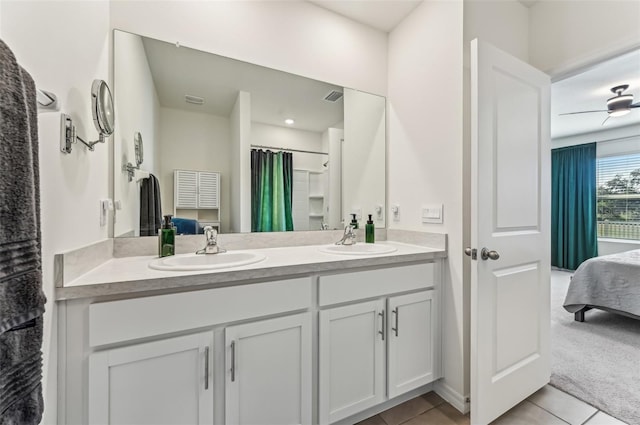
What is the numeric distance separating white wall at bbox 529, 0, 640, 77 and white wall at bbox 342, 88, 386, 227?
1068 millimetres

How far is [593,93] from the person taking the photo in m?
3.44

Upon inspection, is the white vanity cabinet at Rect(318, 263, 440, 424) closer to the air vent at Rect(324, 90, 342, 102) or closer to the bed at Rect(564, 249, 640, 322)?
the air vent at Rect(324, 90, 342, 102)

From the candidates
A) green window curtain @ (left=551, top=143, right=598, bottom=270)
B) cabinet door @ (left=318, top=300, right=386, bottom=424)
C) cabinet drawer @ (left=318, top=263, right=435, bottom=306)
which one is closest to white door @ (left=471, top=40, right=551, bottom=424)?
cabinet drawer @ (left=318, top=263, right=435, bottom=306)

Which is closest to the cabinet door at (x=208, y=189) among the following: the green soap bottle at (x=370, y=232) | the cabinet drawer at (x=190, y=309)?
A: the cabinet drawer at (x=190, y=309)

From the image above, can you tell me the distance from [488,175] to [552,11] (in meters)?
1.34

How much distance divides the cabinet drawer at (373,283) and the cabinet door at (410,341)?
0.22ft

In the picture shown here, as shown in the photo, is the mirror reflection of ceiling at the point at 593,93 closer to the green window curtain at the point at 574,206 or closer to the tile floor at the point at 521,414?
the green window curtain at the point at 574,206

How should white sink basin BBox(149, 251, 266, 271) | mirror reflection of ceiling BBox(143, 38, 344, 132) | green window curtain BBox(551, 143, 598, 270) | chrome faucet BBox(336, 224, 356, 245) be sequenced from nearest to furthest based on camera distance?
1. white sink basin BBox(149, 251, 266, 271)
2. mirror reflection of ceiling BBox(143, 38, 344, 132)
3. chrome faucet BBox(336, 224, 356, 245)
4. green window curtain BBox(551, 143, 598, 270)

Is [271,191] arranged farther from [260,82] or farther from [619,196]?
[619,196]

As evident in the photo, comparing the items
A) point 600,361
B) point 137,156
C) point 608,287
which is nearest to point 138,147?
point 137,156

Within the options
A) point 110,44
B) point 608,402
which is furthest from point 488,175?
point 110,44

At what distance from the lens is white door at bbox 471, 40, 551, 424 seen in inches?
54.5

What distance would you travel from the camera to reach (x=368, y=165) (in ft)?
7.20

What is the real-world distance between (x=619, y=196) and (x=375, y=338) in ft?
19.1
